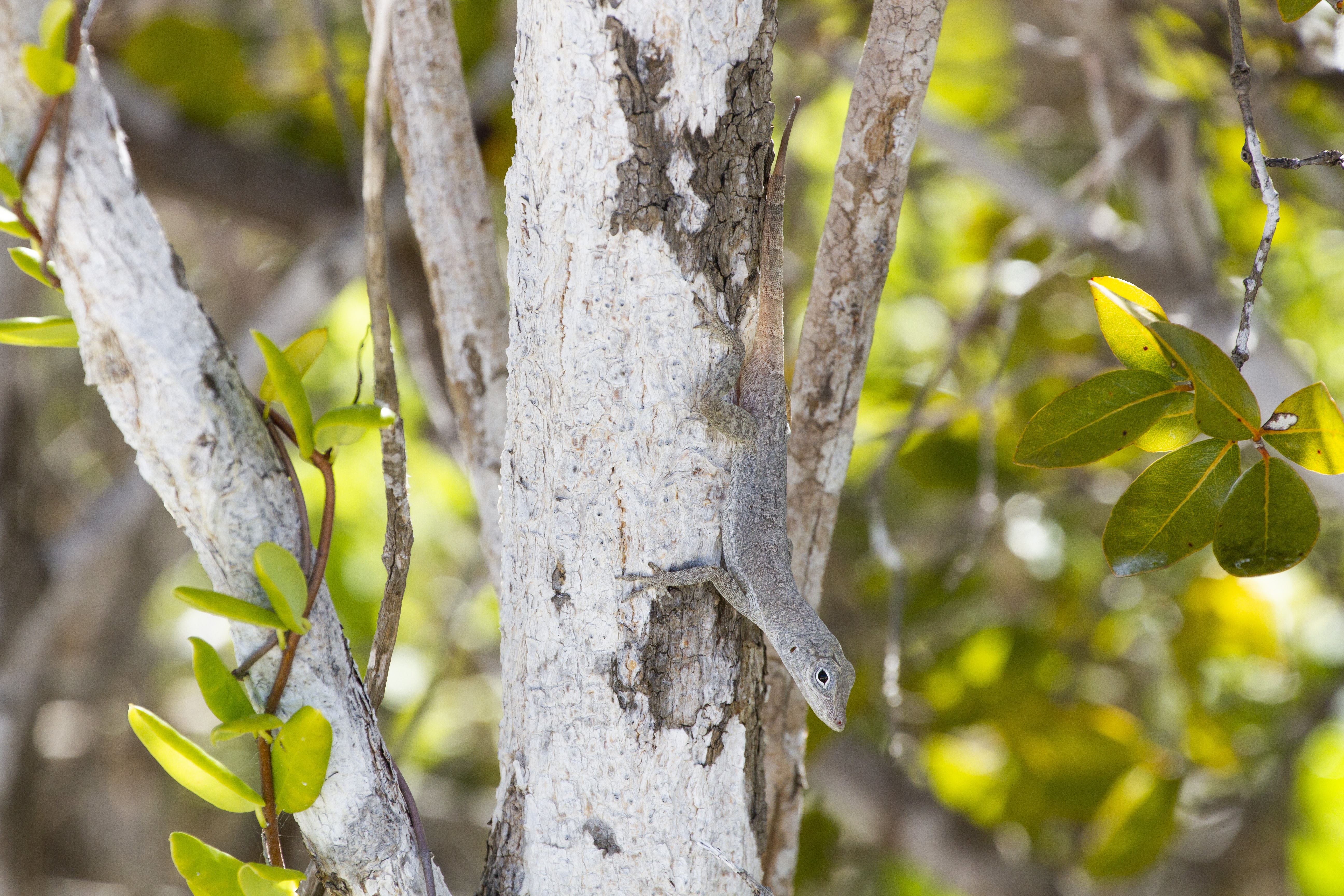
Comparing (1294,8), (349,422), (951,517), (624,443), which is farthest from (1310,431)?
(951,517)

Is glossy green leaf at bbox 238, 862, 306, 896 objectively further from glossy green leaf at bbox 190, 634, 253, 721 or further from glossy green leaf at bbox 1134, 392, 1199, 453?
glossy green leaf at bbox 1134, 392, 1199, 453

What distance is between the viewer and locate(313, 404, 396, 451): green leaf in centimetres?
91

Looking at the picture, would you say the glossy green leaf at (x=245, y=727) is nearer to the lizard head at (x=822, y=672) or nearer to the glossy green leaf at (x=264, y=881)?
the glossy green leaf at (x=264, y=881)

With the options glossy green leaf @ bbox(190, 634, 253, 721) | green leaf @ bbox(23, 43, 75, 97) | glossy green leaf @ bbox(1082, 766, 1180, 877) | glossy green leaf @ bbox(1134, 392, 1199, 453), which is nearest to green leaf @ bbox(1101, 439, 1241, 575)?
glossy green leaf @ bbox(1134, 392, 1199, 453)

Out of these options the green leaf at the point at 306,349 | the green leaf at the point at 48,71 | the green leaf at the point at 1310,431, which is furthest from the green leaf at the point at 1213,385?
the green leaf at the point at 48,71

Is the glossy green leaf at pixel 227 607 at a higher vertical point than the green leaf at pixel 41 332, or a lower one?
lower

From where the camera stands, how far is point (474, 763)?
3.95 metres

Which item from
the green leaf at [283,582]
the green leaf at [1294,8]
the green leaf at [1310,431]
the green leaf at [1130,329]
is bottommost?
the green leaf at [283,582]

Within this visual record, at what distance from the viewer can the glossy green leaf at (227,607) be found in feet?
2.56

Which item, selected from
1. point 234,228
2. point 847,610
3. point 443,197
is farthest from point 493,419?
point 234,228

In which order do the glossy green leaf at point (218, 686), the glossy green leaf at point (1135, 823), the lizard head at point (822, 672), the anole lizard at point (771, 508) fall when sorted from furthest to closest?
the glossy green leaf at point (1135, 823) → the lizard head at point (822, 672) → the anole lizard at point (771, 508) → the glossy green leaf at point (218, 686)

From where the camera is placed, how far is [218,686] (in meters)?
0.85

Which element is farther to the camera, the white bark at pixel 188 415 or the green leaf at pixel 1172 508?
the green leaf at pixel 1172 508

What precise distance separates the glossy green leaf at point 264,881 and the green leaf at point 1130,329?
37.8 inches
